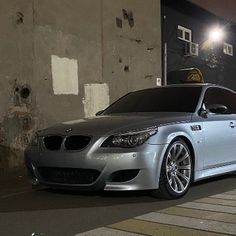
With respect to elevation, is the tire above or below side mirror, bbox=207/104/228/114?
below

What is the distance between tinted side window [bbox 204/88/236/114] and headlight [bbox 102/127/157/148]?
5.43 feet

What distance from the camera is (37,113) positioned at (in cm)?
1175

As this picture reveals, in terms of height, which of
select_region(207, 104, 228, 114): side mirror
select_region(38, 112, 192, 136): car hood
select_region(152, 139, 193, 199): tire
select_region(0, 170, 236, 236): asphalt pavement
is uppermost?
select_region(207, 104, 228, 114): side mirror

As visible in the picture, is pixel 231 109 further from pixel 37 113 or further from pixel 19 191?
pixel 37 113

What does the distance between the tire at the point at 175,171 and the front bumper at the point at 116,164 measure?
123mm

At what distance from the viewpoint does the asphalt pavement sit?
5.51 metres

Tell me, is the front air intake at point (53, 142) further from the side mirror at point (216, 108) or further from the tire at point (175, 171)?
the side mirror at point (216, 108)

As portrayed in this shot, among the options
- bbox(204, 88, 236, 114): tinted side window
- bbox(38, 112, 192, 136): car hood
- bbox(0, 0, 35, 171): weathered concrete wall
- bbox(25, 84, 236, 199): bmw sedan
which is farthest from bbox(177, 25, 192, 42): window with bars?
bbox(38, 112, 192, 136): car hood

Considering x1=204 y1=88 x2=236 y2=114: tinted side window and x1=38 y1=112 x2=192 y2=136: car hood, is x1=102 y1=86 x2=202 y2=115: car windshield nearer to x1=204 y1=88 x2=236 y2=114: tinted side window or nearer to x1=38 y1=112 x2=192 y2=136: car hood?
x1=204 y1=88 x2=236 y2=114: tinted side window

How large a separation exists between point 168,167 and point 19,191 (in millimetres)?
2424

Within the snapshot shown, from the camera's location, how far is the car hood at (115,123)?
6.71m

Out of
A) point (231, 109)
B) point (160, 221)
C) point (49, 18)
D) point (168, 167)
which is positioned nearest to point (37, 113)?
point (49, 18)

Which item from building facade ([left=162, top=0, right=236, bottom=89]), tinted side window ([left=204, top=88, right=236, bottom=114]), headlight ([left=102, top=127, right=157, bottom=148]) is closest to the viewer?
headlight ([left=102, top=127, right=157, bottom=148])

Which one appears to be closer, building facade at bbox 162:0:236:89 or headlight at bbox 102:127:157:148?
headlight at bbox 102:127:157:148
